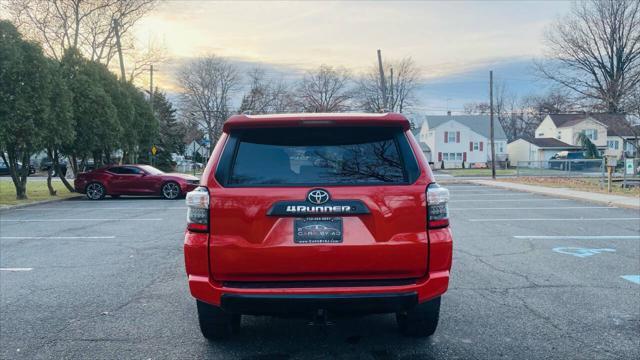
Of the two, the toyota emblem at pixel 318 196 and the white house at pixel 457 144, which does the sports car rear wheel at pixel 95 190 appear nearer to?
the toyota emblem at pixel 318 196

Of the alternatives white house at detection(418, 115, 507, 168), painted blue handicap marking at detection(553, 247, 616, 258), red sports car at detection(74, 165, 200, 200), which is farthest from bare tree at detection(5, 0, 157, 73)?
white house at detection(418, 115, 507, 168)

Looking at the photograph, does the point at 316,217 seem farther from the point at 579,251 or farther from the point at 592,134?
the point at 592,134

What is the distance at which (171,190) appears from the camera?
775 inches

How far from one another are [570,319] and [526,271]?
2067mm

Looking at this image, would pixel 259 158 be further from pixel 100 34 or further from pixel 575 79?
pixel 575 79

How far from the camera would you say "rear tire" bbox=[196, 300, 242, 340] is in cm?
396

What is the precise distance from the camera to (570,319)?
4.77 meters

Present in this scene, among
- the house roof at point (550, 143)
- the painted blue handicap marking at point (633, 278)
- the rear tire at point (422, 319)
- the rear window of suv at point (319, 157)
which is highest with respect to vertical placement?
the house roof at point (550, 143)

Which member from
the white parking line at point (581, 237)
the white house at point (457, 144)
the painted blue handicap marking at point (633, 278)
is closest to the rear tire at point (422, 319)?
the painted blue handicap marking at point (633, 278)

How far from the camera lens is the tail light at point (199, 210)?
3.51 m

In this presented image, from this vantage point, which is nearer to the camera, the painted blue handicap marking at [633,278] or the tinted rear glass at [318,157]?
the tinted rear glass at [318,157]

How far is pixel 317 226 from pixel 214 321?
131cm

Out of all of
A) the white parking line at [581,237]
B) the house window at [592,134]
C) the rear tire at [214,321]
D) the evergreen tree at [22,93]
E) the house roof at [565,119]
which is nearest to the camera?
the rear tire at [214,321]

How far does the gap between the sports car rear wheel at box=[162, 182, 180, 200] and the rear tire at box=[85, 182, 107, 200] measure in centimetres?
259
